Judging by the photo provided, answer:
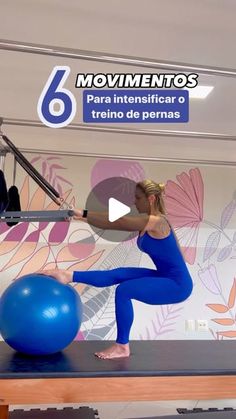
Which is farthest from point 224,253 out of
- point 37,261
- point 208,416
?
point 208,416

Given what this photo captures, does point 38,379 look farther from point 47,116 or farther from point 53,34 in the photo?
point 53,34

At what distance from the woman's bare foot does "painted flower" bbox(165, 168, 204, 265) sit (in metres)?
2.14

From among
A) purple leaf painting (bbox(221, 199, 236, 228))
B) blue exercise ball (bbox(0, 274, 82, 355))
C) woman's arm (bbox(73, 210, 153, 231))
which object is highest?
woman's arm (bbox(73, 210, 153, 231))

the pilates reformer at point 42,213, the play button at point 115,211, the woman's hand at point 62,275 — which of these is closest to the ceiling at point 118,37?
the pilates reformer at point 42,213

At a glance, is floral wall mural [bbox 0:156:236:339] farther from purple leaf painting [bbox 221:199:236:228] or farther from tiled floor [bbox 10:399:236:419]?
tiled floor [bbox 10:399:236:419]

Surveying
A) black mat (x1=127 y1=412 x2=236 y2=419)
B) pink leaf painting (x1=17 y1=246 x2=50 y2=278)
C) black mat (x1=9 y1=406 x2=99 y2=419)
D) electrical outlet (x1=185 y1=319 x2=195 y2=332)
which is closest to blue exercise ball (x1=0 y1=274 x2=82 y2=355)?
black mat (x1=9 y1=406 x2=99 y2=419)

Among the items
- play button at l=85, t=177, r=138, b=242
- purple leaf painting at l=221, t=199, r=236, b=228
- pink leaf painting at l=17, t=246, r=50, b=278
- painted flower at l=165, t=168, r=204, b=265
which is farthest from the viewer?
purple leaf painting at l=221, t=199, r=236, b=228

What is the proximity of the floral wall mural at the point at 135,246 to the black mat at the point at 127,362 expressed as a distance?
1491 millimetres

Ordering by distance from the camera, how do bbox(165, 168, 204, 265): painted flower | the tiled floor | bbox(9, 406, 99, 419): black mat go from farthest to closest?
1. bbox(165, 168, 204, 265): painted flower
2. the tiled floor
3. bbox(9, 406, 99, 419): black mat

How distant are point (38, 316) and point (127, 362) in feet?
1.58

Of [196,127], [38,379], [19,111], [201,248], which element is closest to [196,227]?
[201,248]

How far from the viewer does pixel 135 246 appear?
13.5 ft

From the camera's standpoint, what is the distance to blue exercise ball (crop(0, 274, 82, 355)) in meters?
1.95

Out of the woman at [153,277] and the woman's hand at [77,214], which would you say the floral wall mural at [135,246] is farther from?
the woman's hand at [77,214]
